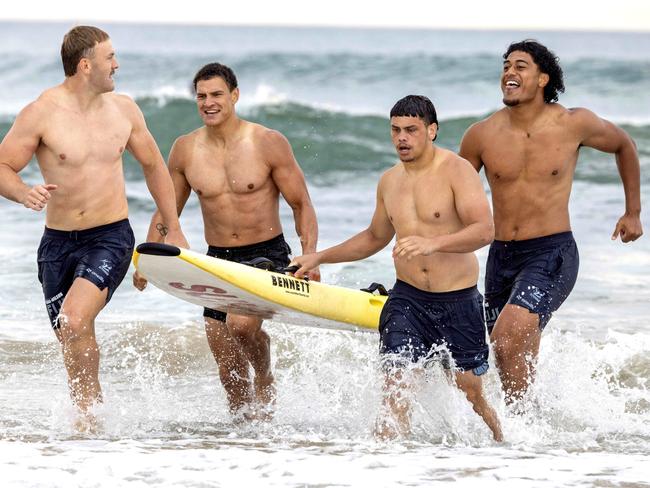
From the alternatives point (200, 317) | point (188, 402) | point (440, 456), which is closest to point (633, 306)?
point (200, 317)

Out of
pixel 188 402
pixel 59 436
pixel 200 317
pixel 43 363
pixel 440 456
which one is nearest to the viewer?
pixel 440 456

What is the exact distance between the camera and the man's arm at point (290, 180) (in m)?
6.73

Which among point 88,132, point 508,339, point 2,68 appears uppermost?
point 2,68

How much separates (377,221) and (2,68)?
36943mm

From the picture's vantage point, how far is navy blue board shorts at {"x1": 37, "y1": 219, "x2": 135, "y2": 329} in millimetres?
6250

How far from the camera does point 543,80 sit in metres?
6.60

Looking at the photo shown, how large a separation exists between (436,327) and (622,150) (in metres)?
1.76

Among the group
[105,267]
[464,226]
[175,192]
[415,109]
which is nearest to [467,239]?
[464,226]

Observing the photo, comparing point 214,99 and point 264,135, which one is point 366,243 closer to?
point 264,135

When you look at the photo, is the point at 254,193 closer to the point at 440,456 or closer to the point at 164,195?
the point at 164,195

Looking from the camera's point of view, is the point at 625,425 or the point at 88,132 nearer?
the point at 88,132

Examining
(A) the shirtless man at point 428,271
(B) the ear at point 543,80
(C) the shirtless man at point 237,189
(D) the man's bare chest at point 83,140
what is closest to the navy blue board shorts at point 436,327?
(A) the shirtless man at point 428,271

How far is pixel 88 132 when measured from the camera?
624cm

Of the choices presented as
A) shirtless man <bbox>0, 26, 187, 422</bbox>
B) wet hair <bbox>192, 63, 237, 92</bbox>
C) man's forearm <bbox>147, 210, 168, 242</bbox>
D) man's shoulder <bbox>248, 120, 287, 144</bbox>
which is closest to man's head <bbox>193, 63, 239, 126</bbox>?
wet hair <bbox>192, 63, 237, 92</bbox>
